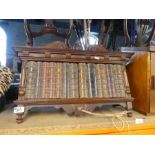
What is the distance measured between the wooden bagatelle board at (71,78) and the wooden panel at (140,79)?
78 mm

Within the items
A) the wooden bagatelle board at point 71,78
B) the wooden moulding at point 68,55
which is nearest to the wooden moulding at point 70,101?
the wooden bagatelle board at point 71,78

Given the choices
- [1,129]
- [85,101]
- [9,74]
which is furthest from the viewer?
[9,74]

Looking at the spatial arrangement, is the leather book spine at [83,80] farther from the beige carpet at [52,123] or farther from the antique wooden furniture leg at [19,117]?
the antique wooden furniture leg at [19,117]

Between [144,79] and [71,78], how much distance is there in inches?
13.2

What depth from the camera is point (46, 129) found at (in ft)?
1.90

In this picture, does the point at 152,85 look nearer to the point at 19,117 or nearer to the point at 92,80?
the point at 92,80

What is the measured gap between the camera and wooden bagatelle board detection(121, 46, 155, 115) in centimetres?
71

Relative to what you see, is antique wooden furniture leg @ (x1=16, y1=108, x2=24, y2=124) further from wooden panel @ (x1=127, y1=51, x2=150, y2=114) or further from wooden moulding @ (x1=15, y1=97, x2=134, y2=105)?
wooden panel @ (x1=127, y1=51, x2=150, y2=114)

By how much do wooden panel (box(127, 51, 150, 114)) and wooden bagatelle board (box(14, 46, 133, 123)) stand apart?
3.1 inches

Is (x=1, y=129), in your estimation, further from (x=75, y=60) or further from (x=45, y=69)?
(x=75, y=60)

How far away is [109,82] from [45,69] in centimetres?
29

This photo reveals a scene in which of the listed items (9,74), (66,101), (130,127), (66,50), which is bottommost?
(130,127)

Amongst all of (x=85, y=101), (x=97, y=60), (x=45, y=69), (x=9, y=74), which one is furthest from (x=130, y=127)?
(x=9, y=74)

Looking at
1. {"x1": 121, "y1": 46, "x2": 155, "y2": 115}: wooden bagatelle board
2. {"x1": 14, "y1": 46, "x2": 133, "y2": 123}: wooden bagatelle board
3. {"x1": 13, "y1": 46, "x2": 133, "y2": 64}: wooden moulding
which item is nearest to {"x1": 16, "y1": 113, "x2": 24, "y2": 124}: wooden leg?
{"x1": 14, "y1": 46, "x2": 133, "y2": 123}: wooden bagatelle board
